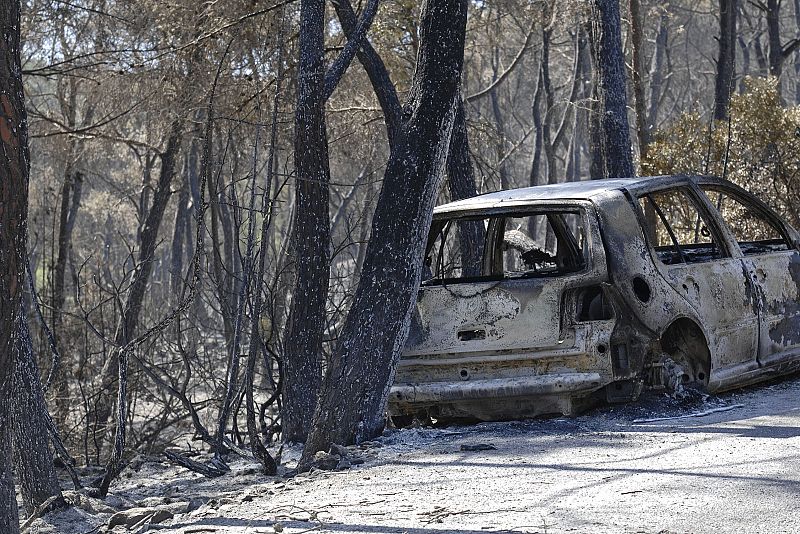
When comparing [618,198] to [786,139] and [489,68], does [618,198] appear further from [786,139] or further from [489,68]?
[489,68]

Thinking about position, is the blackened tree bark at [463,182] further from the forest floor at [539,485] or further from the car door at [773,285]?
the forest floor at [539,485]

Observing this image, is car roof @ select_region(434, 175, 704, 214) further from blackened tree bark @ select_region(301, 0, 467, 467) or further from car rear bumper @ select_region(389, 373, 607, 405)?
car rear bumper @ select_region(389, 373, 607, 405)

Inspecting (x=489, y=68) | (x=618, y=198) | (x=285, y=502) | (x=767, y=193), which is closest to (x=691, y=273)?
(x=618, y=198)

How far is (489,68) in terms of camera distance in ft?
155

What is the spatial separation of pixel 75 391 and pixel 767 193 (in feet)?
30.8

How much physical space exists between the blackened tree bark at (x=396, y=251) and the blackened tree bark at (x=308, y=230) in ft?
4.69

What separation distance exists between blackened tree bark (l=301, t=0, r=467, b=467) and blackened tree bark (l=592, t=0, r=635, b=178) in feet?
23.7

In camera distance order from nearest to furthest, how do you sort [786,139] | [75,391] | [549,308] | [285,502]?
[285,502] → [549,308] → [75,391] → [786,139]

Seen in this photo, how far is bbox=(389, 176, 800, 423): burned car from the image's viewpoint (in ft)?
26.1

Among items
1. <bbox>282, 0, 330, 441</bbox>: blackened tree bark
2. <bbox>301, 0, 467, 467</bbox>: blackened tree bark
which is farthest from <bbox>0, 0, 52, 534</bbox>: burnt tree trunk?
<bbox>282, 0, 330, 441</bbox>: blackened tree bark

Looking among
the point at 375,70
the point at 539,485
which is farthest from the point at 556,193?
the point at 375,70

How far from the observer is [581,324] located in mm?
7926

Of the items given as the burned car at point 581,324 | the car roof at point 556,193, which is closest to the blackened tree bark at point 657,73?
the car roof at point 556,193

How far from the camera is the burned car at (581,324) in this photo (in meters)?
7.94
